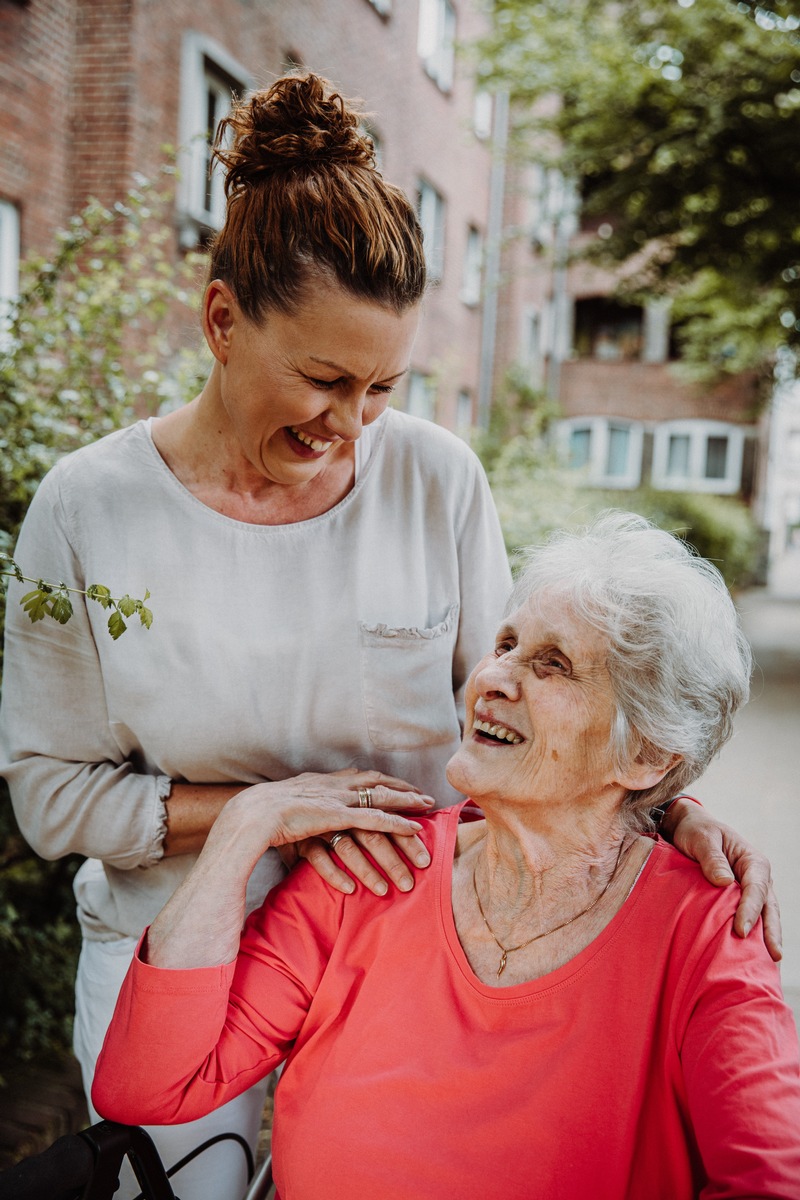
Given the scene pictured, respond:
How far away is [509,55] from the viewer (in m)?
12.2

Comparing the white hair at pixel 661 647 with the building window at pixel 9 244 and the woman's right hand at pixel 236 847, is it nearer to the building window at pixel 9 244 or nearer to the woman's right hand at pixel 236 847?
the woman's right hand at pixel 236 847

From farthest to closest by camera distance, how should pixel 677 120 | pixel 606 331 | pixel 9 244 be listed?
pixel 606 331
pixel 677 120
pixel 9 244

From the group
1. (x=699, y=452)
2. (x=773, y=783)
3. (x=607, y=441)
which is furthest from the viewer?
(x=607, y=441)

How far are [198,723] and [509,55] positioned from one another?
12.4 meters

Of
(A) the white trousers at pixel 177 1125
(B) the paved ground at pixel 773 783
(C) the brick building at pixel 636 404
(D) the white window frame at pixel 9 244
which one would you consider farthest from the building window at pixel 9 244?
(C) the brick building at pixel 636 404

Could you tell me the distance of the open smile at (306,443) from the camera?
5.80 ft

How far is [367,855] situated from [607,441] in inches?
967

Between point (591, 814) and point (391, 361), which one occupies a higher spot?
point (391, 361)

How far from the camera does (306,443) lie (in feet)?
5.86

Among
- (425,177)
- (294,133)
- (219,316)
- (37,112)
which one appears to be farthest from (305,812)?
(425,177)

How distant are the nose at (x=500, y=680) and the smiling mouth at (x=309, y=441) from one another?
1.63ft

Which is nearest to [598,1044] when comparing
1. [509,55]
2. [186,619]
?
[186,619]

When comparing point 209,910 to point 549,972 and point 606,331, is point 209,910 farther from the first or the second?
point 606,331

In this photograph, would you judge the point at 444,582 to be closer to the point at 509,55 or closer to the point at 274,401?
the point at 274,401
